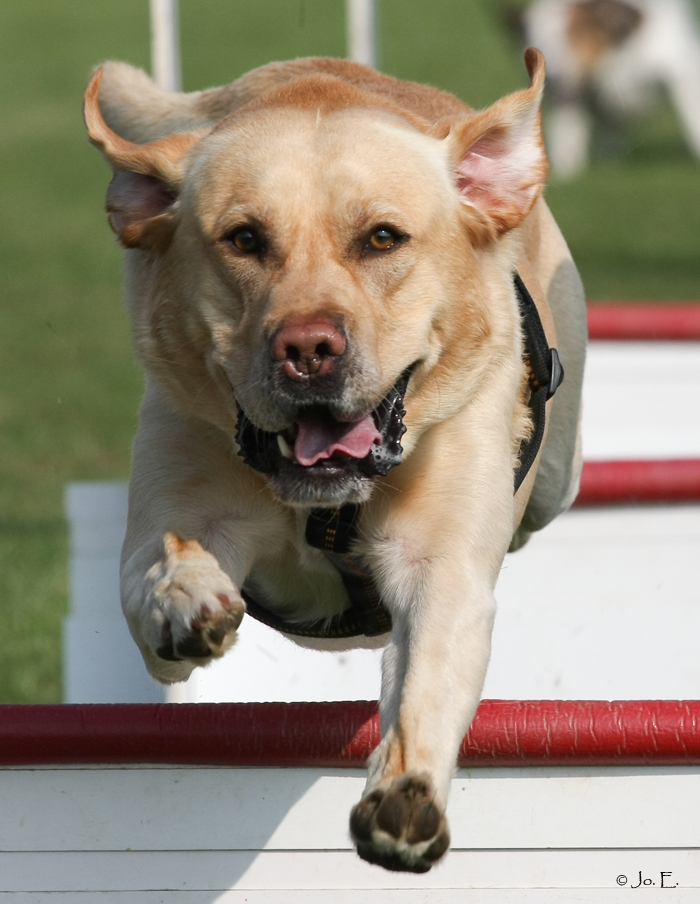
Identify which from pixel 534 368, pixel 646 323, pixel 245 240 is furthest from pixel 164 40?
pixel 245 240

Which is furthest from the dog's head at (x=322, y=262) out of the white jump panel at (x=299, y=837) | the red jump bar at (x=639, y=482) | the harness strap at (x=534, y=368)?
the red jump bar at (x=639, y=482)

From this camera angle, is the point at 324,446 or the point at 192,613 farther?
the point at 324,446

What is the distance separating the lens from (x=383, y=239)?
3.37 meters

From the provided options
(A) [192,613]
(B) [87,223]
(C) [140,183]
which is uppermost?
(C) [140,183]

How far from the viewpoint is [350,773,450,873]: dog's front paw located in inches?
114

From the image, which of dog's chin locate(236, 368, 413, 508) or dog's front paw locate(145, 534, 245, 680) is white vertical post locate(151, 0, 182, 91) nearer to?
dog's chin locate(236, 368, 413, 508)

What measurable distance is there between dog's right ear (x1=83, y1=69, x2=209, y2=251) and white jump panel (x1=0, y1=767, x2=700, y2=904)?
4.21ft

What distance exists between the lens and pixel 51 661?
6992mm

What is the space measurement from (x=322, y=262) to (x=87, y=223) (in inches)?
864

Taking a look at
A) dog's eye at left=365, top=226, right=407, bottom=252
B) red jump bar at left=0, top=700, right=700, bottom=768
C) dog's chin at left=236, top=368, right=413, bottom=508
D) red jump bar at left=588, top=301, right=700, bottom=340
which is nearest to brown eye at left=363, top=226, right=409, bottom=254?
dog's eye at left=365, top=226, right=407, bottom=252

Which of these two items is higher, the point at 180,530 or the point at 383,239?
the point at 383,239

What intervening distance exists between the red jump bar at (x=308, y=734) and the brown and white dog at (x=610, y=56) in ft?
71.4

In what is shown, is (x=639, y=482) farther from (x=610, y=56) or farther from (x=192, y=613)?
(x=610, y=56)

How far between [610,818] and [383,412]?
1086mm
